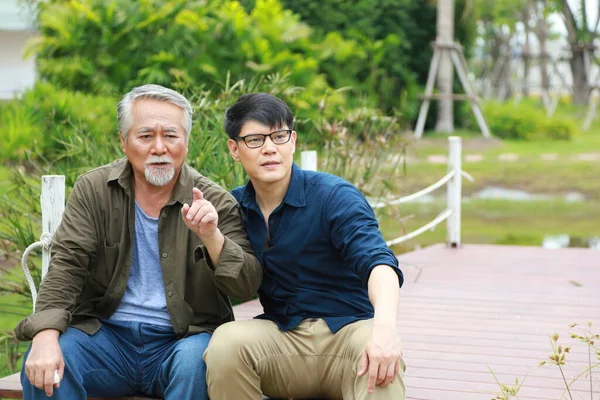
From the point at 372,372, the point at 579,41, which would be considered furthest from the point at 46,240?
the point at 579,41

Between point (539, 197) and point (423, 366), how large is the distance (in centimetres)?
1011

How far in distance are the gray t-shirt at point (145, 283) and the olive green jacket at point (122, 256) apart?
35mm

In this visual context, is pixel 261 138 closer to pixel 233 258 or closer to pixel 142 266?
pixel 233 258

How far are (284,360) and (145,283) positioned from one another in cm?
49

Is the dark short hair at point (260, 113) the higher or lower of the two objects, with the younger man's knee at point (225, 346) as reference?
higher

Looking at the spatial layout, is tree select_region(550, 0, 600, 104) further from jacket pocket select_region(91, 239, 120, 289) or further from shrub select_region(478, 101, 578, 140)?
jacket pocket select_region(91, 239, 120, 289)

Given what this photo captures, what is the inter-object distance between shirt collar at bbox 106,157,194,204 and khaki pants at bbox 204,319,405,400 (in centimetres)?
43

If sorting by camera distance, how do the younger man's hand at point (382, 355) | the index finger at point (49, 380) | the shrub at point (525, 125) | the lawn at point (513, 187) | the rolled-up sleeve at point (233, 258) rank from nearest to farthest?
1. the younger man's hand at point (382, 355)
2. the index finger at point (49, 380)
3. the rolled-up sleeve at point (233, 258)
4. the lawn at point (513, 187)
5. the shrub at point (525, 125)

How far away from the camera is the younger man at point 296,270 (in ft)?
8.72

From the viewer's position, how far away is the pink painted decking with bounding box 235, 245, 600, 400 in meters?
3.35

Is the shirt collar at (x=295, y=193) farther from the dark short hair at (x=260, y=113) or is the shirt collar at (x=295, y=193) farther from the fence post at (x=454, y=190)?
the fence post at (x=454, y=190)

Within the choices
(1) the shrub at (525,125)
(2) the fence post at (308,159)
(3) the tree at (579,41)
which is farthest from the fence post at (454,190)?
(3) the tree at (579,41)

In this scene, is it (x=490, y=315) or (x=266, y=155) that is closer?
(x=266, y=155)

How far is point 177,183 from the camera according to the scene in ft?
9.45
